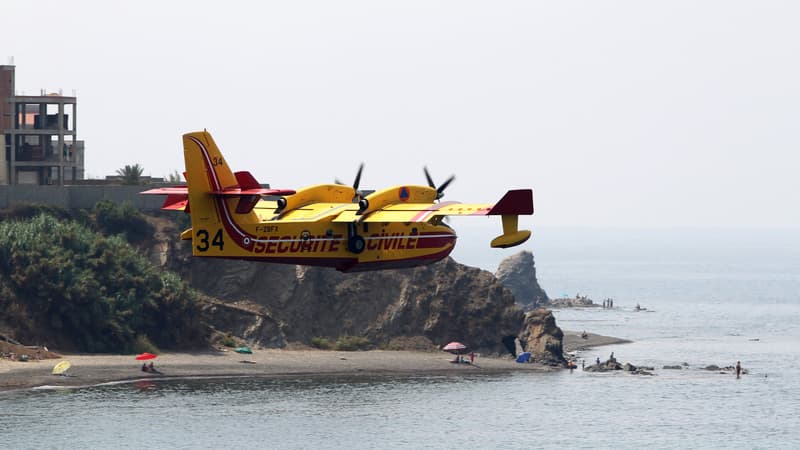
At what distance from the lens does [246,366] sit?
101 m

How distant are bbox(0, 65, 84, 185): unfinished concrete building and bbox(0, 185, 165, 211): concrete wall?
794cm

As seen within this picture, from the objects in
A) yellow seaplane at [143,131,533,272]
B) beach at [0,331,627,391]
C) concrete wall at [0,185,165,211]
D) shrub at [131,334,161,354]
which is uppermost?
concrete wall at [0,185,165,211]

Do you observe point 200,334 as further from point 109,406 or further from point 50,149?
point 50,149

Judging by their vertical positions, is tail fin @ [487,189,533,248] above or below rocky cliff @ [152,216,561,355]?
above

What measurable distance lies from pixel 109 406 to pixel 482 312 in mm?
40298

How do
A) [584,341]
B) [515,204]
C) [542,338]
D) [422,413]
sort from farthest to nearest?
1. [584,341]
2. [542,338]
3. [422,413]
4. [515,204]

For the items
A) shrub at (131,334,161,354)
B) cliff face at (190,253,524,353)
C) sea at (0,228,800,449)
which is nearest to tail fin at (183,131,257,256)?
sea at (0,228,800,449)

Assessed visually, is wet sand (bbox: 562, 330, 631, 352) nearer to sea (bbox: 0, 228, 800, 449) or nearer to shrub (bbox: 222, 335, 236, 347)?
sea (bbox: 0, 228, 800, 449)

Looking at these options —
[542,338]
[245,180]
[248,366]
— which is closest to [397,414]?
[248,366]

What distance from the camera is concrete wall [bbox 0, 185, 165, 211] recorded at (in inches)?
4331

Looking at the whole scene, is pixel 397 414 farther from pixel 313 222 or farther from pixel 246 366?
pixel 313 222

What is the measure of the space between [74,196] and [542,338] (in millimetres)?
41042

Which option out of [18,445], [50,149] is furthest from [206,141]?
[50,149]

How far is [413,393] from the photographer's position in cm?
9750
